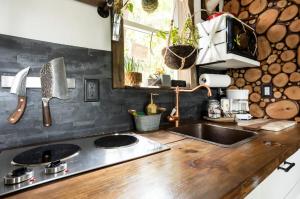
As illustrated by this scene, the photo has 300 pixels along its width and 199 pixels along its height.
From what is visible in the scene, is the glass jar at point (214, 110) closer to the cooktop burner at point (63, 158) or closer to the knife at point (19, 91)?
the cooktop burner at point (63, 158)

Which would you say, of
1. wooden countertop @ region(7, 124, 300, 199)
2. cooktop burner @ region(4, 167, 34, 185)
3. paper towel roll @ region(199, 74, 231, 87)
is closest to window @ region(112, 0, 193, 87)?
paper towel roll @ region(199, 74, 231, 87)

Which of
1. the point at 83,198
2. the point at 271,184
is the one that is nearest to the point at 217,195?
the point at 83,198

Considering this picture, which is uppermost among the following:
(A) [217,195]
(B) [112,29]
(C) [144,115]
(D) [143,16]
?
(D) [143,16]

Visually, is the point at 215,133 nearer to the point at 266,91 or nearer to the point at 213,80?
the point at 213,80

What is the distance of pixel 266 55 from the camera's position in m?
1.71

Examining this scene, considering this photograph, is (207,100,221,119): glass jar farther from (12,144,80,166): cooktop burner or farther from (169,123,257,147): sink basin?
(12,144,80,166): cooktop burner

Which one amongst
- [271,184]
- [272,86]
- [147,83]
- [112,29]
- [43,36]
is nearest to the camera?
[271,184]

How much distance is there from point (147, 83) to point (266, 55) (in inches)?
46.0

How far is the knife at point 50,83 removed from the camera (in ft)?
2.67

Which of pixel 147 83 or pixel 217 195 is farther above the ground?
pixel 147 83

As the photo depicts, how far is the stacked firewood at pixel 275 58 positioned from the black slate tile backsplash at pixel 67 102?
1172 millimetres

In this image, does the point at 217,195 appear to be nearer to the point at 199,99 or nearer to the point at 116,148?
the point at 116,148

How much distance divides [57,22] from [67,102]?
404 millimetres

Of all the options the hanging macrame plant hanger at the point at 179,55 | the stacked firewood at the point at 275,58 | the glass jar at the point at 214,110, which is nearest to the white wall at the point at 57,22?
the hanging macrame plant hanger at the point at 179,55
